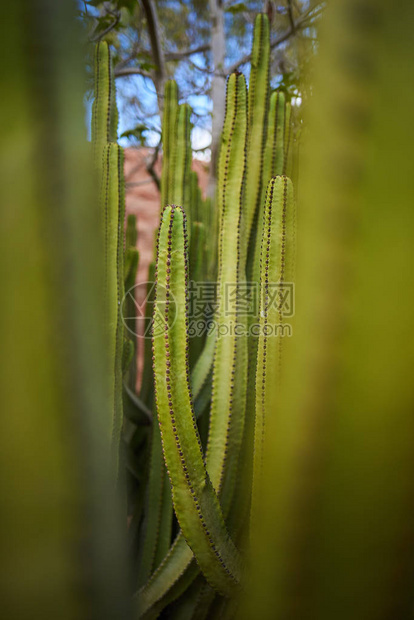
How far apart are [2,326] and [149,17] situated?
236cm

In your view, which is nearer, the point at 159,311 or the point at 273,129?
the point at 159,311

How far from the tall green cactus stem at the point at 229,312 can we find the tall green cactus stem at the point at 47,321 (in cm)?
56

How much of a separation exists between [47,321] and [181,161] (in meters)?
1.15

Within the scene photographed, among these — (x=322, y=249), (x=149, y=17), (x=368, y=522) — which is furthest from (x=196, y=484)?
(x=149, y=17)

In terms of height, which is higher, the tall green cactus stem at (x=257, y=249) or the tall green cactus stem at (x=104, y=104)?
the tall green cactus stem at (x=104, y=104)

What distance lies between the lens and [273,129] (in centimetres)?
117

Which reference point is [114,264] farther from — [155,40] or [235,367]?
[155,40]

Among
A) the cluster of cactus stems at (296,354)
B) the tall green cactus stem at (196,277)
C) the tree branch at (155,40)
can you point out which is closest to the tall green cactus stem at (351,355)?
the cluster of cactus stems at (296,354)

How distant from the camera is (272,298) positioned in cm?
79

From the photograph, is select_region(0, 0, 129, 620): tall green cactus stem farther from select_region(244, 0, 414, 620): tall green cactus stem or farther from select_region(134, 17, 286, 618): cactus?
select_region(134, 17, 286, 618): cactus

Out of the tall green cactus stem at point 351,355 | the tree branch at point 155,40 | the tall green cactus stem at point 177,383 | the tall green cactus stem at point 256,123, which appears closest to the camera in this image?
the tall green cactus stem at point 351,355

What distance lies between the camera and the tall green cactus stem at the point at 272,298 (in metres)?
0.79

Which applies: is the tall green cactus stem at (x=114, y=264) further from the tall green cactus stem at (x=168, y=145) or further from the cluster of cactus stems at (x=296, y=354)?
the cluster of cactus stems at (x=296, y=354)

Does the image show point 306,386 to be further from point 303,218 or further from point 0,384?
point 0,384
